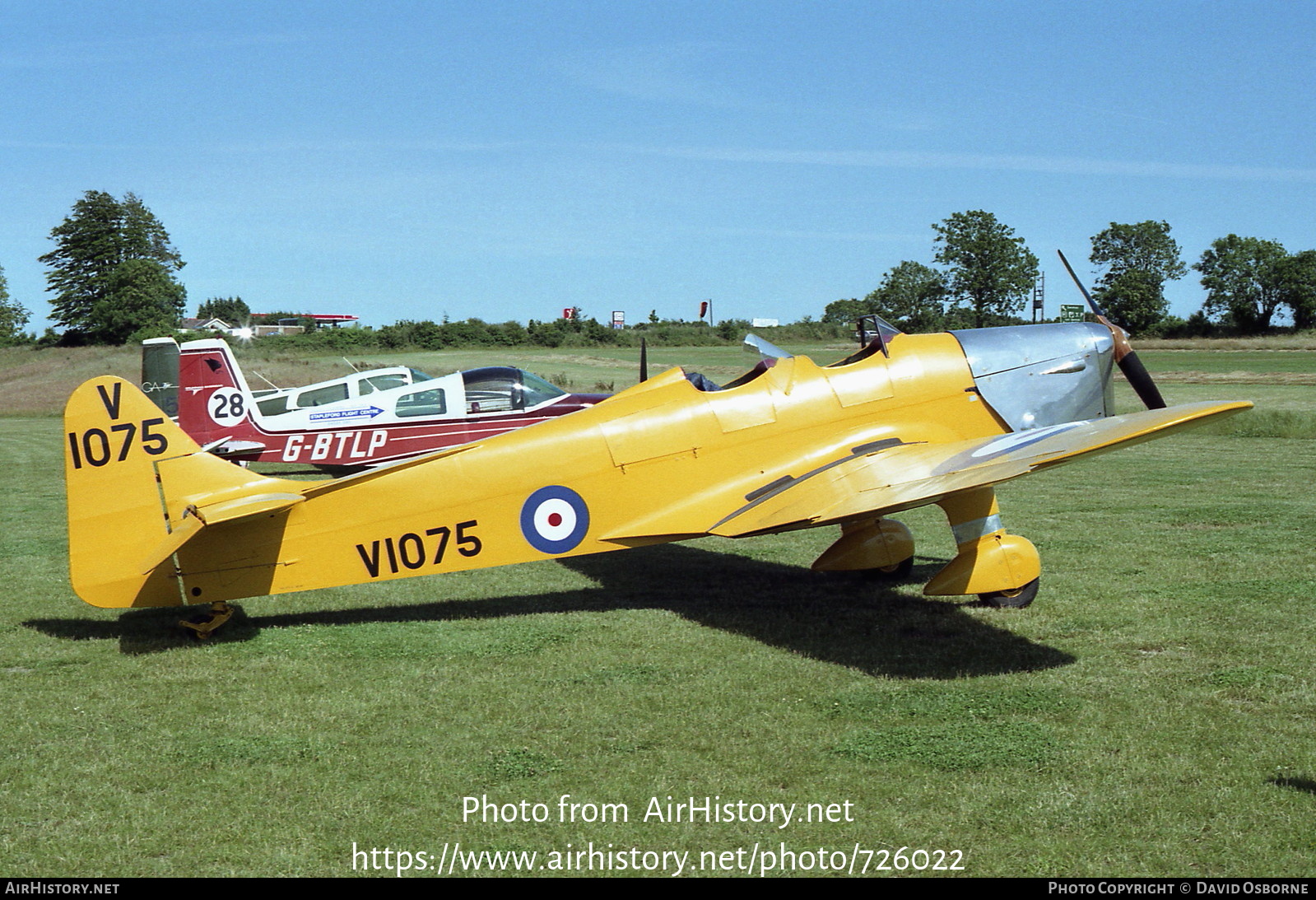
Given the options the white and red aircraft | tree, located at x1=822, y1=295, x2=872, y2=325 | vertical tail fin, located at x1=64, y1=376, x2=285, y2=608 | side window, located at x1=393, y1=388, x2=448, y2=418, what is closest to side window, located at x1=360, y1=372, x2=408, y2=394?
the white and red aircraft

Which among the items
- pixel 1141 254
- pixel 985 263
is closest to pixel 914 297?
pixel 985 263

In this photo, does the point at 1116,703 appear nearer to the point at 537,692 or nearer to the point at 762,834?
the point at 762,834

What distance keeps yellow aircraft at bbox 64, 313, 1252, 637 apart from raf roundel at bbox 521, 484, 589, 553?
14 millimetres

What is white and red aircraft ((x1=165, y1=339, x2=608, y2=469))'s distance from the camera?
15852 mm

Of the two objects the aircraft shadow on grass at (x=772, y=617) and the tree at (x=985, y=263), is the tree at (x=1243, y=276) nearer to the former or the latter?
the tree at (x=985, y=263)

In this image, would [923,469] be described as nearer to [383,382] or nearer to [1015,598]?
[1015,598]

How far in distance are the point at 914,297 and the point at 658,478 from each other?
6489 cm

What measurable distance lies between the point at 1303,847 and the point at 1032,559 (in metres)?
3.76

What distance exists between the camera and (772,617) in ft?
26.6

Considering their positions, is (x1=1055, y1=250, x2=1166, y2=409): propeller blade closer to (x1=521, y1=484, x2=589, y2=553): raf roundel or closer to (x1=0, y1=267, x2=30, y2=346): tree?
(x1=521, y1=484, x2=589, y2=553): raf roundel

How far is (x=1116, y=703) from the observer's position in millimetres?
5812

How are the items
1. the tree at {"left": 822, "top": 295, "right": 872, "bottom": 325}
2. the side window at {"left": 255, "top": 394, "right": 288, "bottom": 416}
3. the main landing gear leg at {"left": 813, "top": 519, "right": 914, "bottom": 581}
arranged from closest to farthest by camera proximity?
the main landing gear leg at {"left": 813, "top": 519, "right": 914, "bottom": 581} < the side window at {"left": 255, "top": 394, "right": 288, "bottom": 416} < the tree at {"left": 822, "top": 295, "right": 872, "bottom": 325}

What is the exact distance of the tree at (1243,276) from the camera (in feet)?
296
